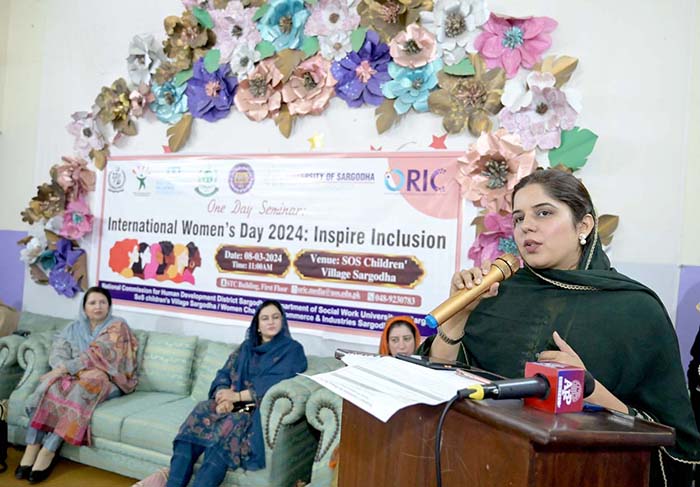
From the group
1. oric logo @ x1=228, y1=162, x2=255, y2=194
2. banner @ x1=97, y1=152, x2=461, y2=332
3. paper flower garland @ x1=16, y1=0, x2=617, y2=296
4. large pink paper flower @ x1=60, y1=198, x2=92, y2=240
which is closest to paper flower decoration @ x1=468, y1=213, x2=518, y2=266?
paper flower garland @ x1=16, y1=0, x2=617, y2=296

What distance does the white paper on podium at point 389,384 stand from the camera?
655mm

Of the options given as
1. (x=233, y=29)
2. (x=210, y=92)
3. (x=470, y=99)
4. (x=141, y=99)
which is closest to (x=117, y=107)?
(x=141, y=99)

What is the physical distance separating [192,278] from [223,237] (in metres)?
0.34

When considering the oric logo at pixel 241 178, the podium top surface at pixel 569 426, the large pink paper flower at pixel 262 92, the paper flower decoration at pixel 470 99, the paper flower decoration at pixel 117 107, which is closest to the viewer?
the podium top surface at pixel 569 426

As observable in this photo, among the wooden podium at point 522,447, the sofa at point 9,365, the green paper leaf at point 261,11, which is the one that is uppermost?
the green paper leaf at point 261,11

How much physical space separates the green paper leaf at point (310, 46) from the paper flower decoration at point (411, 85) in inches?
19.0

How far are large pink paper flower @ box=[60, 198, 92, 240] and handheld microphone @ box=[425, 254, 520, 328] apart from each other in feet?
10.9

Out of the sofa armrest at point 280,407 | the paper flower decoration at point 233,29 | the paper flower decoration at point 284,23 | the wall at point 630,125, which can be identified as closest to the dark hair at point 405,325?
the wall at point 630,125

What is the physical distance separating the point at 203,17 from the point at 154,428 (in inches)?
94.4

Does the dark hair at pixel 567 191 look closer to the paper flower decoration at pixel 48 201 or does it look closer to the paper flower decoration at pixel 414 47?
the paper flower decoration at pixel 414 47

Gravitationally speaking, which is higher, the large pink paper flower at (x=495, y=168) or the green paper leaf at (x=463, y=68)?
the green paper leaf at (x=463, y=68)

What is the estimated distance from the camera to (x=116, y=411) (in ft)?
9.62

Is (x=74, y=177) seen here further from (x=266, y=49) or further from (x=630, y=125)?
(x=630, y=125)

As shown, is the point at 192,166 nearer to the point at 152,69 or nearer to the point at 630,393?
the point at 152,69
